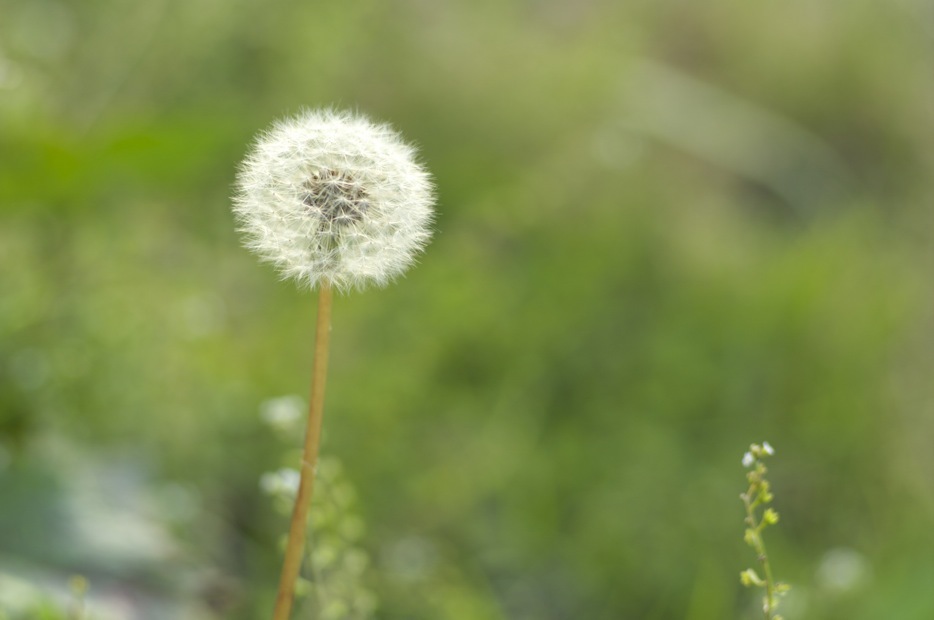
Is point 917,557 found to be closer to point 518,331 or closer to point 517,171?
point 518,331

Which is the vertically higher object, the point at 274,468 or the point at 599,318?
the point at 599,318

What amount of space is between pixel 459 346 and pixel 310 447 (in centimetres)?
163

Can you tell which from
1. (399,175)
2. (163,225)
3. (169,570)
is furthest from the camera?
(163,225)

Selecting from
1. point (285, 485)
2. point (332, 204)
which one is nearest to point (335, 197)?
point (332, 204)

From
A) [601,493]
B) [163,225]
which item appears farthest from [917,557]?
[163,225]

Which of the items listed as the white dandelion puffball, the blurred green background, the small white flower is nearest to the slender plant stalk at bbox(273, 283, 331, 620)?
the white dandelion puffball

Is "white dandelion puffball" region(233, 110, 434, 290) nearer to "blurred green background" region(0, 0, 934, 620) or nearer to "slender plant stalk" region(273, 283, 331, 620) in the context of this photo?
"slender plant stalk" region(273, 283, 331, 620)

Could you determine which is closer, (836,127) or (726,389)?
(726,389)

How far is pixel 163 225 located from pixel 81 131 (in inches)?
12.3

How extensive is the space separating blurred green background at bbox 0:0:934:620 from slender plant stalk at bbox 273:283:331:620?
0.59 m

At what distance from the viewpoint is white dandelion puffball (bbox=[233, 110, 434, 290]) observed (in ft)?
3.30

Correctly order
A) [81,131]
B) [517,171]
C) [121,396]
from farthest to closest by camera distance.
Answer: [517,171] < [81,131] < [121,396]

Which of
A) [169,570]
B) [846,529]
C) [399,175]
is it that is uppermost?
[846,529]

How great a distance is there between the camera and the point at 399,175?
3.50ft
